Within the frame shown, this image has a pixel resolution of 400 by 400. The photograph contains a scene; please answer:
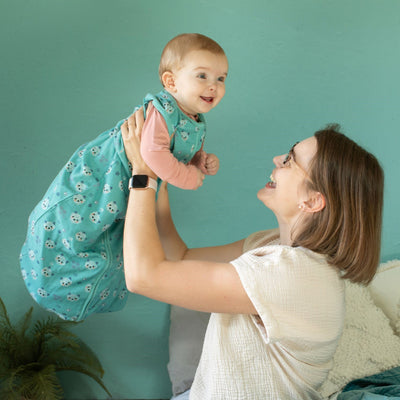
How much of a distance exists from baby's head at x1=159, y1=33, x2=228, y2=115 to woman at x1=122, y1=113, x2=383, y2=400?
0.17 metres

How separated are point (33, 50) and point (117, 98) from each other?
42cm

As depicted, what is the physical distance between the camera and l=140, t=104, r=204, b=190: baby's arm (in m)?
1.38

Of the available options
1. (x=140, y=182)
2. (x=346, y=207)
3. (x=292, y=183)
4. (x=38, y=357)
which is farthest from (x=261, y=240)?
(x=38, y=357)

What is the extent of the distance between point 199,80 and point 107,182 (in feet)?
1.48

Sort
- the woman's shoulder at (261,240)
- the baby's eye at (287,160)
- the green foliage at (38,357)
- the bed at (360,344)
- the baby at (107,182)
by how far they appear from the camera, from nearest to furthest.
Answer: the baby at (107,182)
the baby's eye at (287,160)
the woman's shoulder at (261,240)
the bed at (360,344)
the green foliage at (38,357)

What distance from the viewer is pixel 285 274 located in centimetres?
133

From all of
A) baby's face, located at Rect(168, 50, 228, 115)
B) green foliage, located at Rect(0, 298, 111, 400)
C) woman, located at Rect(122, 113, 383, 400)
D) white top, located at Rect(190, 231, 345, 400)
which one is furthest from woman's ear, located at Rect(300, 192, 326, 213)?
green foliage, located at Rect(0, 298, 111, 400)

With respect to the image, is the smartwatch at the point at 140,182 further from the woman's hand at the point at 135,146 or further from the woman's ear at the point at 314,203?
the woman's ear at the point at 314,203

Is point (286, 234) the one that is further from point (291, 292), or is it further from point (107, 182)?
point (107, 182)

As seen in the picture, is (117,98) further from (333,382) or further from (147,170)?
(333,382)

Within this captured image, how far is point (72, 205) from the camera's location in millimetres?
1486

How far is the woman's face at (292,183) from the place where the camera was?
4.95 ft

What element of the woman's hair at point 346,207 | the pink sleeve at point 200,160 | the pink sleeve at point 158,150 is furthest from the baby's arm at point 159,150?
the woman's hair at point 346,207

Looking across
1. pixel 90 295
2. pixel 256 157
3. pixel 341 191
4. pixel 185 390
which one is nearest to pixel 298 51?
pixel 256 157
